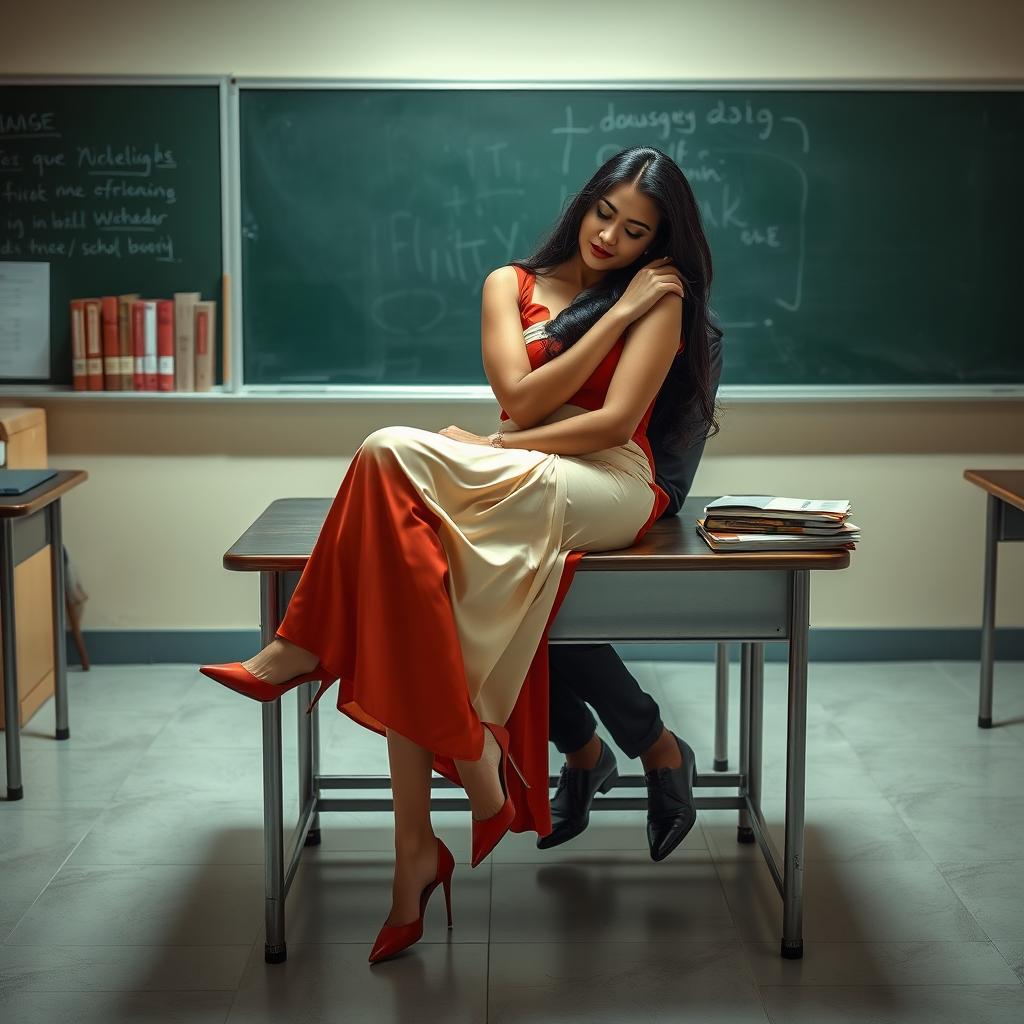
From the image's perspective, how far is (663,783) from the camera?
2703 millimetres

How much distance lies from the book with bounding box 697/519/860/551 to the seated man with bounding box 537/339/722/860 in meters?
0.47

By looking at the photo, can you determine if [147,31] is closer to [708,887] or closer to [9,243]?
[9,243]

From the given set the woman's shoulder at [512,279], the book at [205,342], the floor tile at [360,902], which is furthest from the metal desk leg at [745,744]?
the book at [205,342]

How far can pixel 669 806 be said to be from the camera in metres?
2.70

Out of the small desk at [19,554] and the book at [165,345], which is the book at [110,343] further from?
the small desk at [19,554]

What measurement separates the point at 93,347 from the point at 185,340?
0.28m

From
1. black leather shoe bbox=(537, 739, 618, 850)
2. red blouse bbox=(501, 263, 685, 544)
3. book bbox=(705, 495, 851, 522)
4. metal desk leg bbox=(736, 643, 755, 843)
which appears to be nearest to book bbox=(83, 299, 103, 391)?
red blouse bbox=(501, 263, 685, 544)

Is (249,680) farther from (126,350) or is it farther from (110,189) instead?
(110,189)

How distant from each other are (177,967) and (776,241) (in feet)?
9.17

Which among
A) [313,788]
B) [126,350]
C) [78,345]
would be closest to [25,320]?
[78,345]

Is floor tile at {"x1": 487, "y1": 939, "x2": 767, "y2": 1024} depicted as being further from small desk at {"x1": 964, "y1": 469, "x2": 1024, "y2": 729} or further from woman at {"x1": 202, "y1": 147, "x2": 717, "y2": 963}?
small desk at {"x1": 964, "y1": 469, "x2": 1024, "y2": 729}

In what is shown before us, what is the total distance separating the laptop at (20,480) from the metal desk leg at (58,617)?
8cm

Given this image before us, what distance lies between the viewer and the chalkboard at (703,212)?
401 cm

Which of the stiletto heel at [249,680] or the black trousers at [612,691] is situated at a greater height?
the stiletto heel at [249,680]
